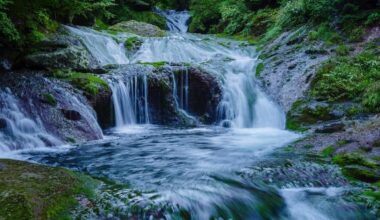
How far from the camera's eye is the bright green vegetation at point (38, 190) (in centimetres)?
392

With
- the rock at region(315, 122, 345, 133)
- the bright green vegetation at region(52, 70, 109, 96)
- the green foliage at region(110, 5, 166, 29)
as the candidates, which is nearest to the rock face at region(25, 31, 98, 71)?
the bright green vegetation at region(52, 70, 109, 96)

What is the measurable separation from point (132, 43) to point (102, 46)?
4.87 feet

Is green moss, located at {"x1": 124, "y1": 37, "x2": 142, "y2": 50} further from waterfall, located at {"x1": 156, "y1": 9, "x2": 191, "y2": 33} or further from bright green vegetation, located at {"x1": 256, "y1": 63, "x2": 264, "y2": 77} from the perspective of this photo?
waterfall, located at {"x1": 156, "y1": 9, "x2": 191, "y2": 33}

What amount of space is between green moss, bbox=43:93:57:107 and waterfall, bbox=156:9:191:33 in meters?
16.7

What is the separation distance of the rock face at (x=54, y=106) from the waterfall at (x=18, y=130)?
0.30 ft

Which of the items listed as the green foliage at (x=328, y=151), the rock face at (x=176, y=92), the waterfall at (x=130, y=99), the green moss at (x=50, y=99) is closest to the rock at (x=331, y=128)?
the green foliage at (x=328, y=151)

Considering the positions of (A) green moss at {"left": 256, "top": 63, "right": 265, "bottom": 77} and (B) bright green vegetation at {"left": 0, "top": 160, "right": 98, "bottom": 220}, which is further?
(A) green moss at {"left": 256, "top": 63, "right": 265, "bottom": 77}

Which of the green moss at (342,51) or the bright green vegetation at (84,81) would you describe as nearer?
the bright green vegetation at (84,81)

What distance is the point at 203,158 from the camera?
684 centimetres

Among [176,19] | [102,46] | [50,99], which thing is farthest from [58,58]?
[176,19]

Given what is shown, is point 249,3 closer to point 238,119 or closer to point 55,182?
point 238,119

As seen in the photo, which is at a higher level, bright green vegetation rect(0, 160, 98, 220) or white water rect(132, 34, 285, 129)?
white water rect(132, 34, 285, 129)

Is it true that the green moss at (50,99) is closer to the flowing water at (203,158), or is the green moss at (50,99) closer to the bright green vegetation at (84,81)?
the bright green vegetation at (84,81)

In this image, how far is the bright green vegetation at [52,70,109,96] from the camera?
968 cm
